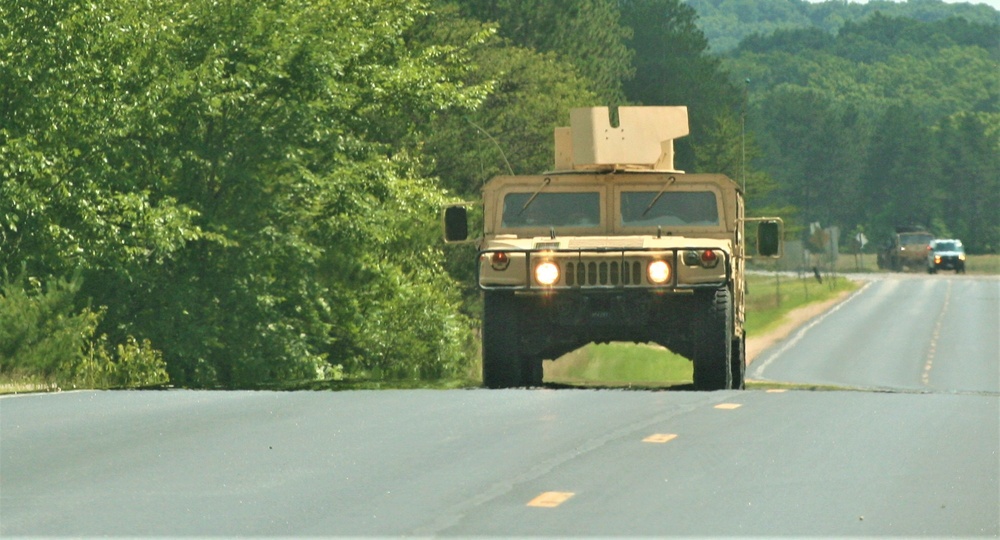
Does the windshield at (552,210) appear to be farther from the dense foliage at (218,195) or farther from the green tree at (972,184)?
the green tree at (972,184)

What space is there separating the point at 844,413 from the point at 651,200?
4.74 meters

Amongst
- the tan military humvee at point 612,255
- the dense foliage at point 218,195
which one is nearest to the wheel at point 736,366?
the tan military humvee at point 612,255

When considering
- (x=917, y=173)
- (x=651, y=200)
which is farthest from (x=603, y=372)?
(x=917, y=173)

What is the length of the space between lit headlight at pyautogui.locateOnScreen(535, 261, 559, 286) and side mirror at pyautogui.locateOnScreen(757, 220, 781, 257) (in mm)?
2561

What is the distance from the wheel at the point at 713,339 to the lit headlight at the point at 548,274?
55.4 inches

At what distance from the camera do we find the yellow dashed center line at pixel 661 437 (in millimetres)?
10352

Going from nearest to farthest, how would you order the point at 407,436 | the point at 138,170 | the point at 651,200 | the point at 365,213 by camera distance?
1. the point at 407,436
2. the point at 651,200
3. the point at 138,170
4. the point at 365,213

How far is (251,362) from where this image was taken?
28609 mm

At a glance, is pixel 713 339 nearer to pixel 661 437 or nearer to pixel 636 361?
pixel 661 437

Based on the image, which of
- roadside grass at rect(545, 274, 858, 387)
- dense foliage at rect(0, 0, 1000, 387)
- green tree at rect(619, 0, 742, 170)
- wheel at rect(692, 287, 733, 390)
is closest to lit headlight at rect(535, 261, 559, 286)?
wheel at rect(692, 287, 733, 390)

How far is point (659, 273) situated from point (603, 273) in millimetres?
512

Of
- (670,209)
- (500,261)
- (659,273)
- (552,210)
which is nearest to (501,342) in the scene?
(500,261)

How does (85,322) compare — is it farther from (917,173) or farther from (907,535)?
(917,173)

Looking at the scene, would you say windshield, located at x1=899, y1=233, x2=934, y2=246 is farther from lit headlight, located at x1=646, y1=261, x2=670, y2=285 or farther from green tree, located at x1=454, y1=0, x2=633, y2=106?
lit headlight, located at x1=646, y1=261, x2=670, y2=285
